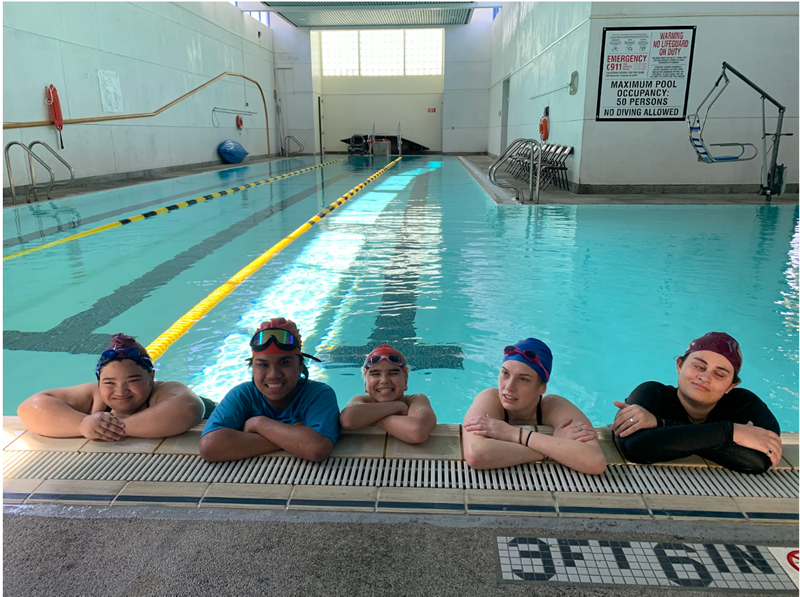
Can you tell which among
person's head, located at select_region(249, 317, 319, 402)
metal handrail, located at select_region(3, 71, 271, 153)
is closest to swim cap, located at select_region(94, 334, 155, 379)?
person's head, located at select_region(249, 317, 319, 402)

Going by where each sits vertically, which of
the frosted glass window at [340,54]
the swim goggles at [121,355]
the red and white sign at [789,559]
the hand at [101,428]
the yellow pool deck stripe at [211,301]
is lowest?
the yellow pool deck stripe at [211,301]

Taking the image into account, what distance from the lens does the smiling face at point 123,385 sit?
2.26 meters

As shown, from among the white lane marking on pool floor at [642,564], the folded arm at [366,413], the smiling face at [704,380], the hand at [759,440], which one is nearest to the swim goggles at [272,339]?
the folded arm at [366,413]

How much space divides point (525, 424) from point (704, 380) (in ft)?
2.27

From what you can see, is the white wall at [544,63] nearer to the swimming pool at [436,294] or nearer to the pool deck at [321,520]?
the swimming pool at [436,294]

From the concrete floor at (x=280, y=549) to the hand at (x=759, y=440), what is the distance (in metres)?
0.33

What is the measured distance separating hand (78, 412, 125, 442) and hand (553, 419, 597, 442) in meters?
1.70

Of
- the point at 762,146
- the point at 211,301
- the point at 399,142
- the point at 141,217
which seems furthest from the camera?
the point at 399,142

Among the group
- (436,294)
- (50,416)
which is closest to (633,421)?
(50,416)

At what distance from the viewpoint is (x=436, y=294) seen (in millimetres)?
5031

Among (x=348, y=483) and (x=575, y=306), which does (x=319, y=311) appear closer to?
(x=575, y=306)

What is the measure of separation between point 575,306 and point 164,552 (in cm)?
386

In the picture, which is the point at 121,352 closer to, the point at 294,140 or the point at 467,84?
the point at 294,140

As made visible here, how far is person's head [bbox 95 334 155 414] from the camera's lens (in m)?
2.25
